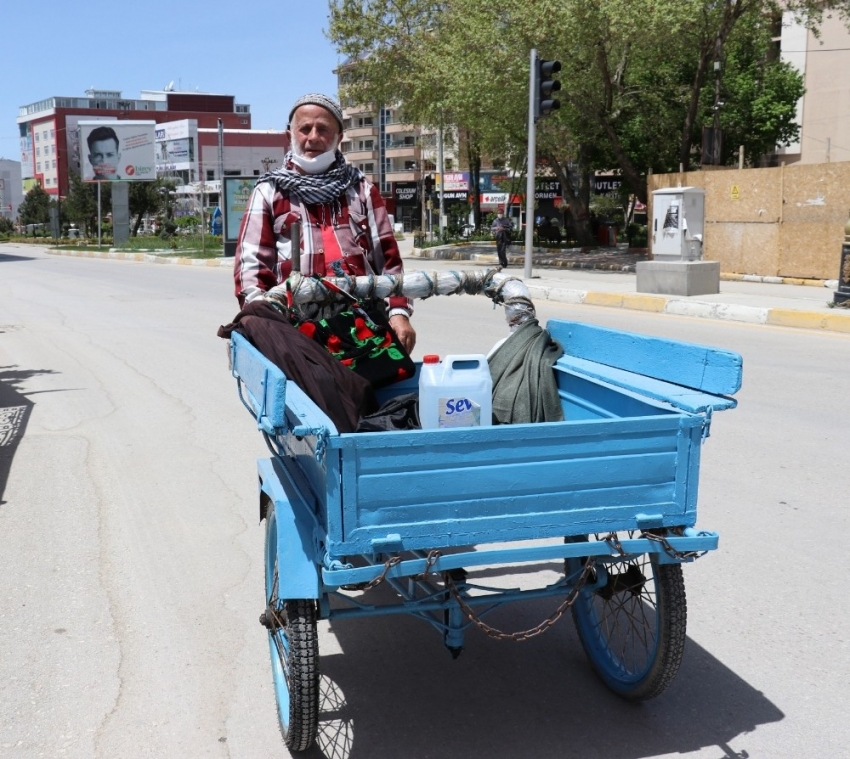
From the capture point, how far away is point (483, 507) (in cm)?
263

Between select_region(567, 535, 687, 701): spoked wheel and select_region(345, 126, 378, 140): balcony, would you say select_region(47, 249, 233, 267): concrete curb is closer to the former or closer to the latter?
select_region(567, 535, 687, 701): spoked wheel

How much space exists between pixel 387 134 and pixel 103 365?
294 ft

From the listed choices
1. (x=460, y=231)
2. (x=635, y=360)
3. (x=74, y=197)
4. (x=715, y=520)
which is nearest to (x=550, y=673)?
(x=635, y=360)

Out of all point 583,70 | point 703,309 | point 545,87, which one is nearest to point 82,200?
point 583,70

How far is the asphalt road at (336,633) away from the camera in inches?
120

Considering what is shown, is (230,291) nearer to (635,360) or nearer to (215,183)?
(635,360)

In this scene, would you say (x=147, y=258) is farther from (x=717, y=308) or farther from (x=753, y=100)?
(x=717, y=308)

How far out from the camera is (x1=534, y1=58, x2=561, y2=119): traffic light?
1645 centimetres

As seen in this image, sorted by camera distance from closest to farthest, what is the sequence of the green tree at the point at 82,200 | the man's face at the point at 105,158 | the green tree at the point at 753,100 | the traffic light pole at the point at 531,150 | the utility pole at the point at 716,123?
1. the traffic light pole at the point at 531,150
2. the utility pole at the point at 716,123
3. the green tree at the point at 753,100
4. the man's face at the point at 105,158
5. the green tree at the point at 82,200

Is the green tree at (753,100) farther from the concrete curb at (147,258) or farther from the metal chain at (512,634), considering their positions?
the metal chain at (512,634)

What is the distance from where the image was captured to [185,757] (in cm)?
293

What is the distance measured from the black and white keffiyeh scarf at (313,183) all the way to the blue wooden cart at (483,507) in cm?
93

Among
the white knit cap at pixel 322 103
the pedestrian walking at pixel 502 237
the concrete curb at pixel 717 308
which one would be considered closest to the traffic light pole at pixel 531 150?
the concrete curb at pixel 717 308

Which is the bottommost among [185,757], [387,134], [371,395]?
[185,757]
